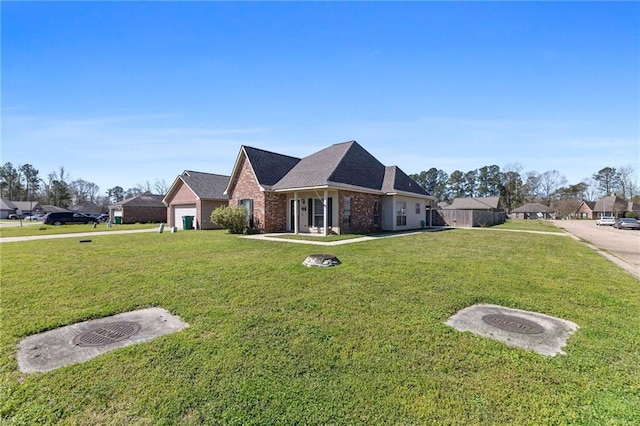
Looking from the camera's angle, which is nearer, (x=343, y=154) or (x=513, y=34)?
(x=513, y=34)

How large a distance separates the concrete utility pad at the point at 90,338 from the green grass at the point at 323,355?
169mm

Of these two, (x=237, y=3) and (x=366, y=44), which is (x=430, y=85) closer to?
(x=366, y=44)

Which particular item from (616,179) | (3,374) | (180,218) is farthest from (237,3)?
(616,179)

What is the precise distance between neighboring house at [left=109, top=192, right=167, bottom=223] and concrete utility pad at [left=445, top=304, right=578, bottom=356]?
37845 millimetres

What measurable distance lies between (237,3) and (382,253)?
948 cm

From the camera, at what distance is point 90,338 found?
3805 millimetres

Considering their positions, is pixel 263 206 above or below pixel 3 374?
above

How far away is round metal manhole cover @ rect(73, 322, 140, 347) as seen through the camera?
12.1 ft

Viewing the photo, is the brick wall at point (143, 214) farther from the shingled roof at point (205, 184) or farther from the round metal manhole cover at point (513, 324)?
the round metal manhole cover at point (513, 324)

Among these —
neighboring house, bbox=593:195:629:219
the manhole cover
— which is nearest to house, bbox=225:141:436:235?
Answer: the manhole cover

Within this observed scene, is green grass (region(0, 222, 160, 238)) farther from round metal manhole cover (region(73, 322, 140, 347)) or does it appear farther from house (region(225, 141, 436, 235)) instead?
round metal manhole cover (region(73, 322, 140, 347))

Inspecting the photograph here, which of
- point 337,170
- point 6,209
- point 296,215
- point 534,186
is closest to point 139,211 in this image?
point 296,215

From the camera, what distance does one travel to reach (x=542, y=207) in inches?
2840

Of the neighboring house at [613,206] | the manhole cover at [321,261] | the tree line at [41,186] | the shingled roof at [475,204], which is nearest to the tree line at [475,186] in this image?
the tree line at [41,186]
